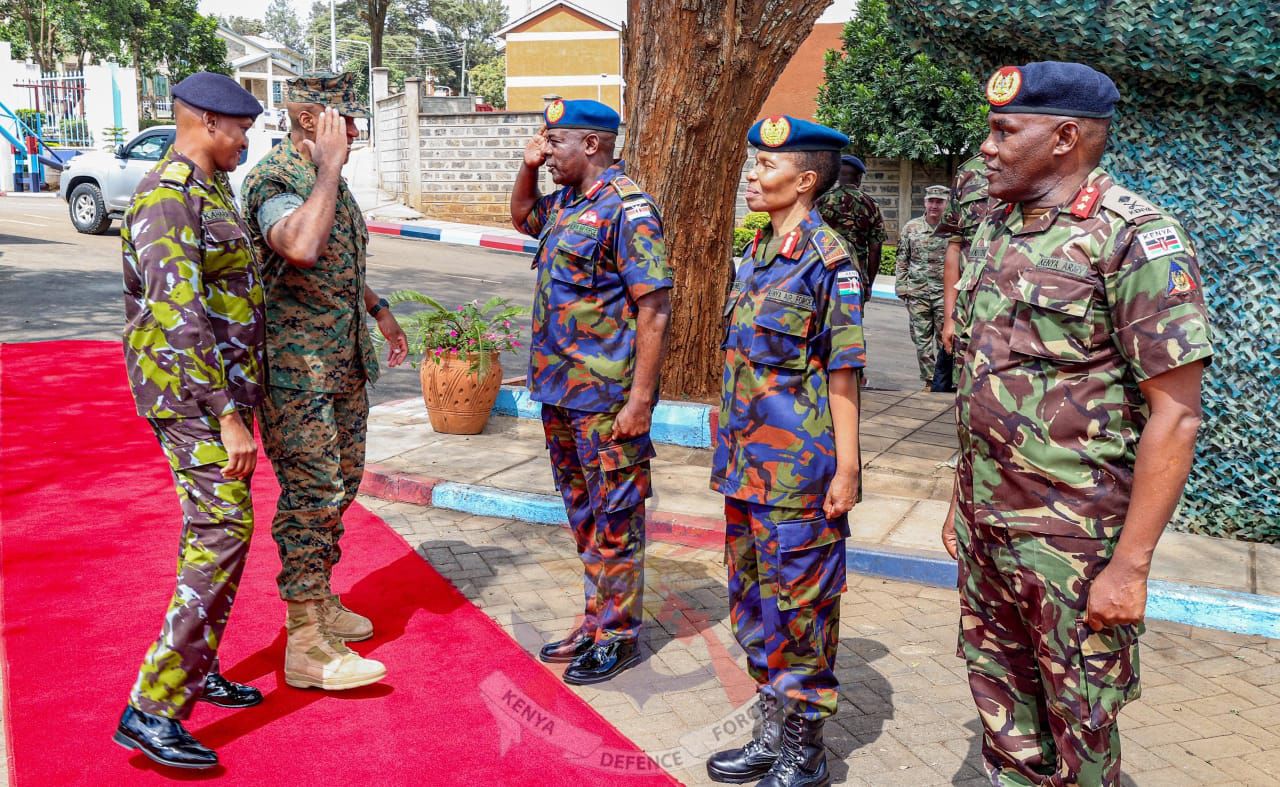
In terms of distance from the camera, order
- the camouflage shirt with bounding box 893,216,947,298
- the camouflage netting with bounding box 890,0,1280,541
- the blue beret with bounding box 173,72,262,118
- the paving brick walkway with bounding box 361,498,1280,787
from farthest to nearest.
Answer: the camouflage shirt with bounding box 893,216,947,298
the camouflage netting with bounding box 890,0,1280,541
the paving brick walkway with bounding box 361,498,1280,787
the blue beret with bounding box 173,72,262,118

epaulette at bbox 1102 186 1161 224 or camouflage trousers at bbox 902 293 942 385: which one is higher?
epaulette at bbox 1102 186 1161 224

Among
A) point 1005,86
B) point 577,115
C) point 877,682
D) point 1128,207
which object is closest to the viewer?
point 1128,207

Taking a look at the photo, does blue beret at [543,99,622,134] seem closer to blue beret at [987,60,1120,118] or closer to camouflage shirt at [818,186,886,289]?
blue beret at [987,60,1120,118]

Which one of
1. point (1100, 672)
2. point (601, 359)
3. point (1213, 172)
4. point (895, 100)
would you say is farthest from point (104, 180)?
point (1100, 672)

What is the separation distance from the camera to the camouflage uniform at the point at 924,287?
9.20m

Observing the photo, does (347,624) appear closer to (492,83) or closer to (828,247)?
(828,247)

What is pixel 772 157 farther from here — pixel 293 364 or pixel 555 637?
pixel 555 637

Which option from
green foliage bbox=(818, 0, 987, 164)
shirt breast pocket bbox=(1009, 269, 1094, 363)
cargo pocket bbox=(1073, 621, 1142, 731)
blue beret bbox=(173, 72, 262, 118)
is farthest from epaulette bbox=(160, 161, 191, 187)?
green foliage bbox=(818, 0, 987, 164)

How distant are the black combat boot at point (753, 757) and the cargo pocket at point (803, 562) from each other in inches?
15.4

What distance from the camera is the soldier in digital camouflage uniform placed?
2420 millimetres

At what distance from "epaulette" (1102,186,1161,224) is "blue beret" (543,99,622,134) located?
201 centimetres

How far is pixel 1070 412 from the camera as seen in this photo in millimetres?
2549

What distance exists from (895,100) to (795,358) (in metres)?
18.8

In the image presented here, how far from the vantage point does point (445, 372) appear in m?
7.18
